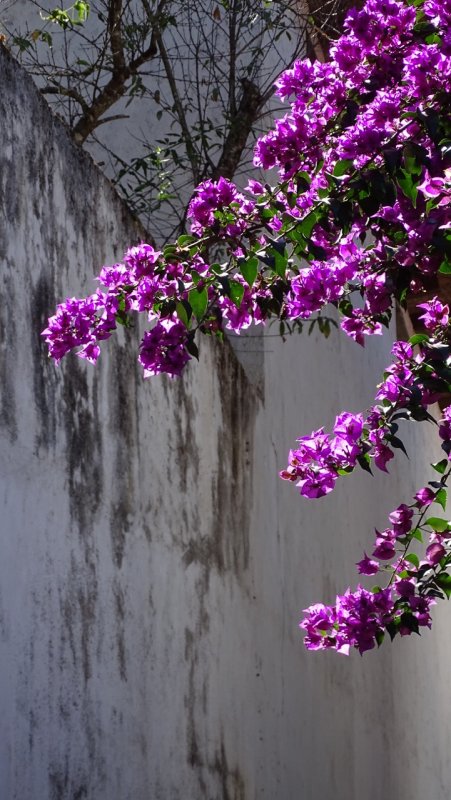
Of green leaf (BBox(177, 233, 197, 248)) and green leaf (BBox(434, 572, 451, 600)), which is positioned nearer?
green leaf (BBox(177, 233, 197, 248))

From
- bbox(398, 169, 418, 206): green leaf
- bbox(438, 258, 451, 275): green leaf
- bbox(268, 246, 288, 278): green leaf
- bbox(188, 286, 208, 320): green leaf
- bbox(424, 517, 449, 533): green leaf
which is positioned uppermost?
bbox(398, 169, 418, 206): green leaf

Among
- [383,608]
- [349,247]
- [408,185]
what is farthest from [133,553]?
[408,185]

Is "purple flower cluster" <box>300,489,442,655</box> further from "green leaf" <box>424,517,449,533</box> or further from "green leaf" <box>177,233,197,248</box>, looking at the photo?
"green leaf" <box>177,233,197,248</box>

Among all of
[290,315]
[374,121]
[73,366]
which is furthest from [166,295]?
[73,366]

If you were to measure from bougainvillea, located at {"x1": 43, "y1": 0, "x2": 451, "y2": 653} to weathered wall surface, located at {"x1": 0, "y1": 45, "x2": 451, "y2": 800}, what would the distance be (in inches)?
30.6

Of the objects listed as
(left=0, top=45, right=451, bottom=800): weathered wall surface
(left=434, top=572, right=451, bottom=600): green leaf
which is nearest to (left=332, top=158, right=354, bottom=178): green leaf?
(left=434, top=572, right=451, bottom=600): green leaf

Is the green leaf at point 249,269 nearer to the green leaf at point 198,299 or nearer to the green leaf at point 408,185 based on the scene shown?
the green leaf at point 198,299

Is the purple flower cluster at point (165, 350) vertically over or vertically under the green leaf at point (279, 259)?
under

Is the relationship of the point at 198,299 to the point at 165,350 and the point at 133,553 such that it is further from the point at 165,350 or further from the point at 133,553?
the point at 133,553

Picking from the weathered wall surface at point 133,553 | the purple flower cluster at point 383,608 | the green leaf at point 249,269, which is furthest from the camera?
the weathered wall surface at point 133,553

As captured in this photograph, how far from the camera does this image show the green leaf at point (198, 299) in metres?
3.02

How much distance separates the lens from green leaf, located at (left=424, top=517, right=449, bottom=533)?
10.6 ft

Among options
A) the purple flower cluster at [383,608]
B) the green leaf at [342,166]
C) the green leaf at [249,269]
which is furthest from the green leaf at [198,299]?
the purple flower cluster at [383,608]

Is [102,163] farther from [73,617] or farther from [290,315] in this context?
[290,315]
